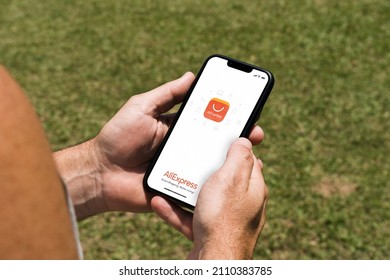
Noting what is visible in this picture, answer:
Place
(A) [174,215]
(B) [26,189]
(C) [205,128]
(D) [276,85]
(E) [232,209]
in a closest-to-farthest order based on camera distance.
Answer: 1. (B) [26,189]
2. (E) [232,209]
3. (A) [174,215]
4. (C) [205,128]
5. (D) [276,85]

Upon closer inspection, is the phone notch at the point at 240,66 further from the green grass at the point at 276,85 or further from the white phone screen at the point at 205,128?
the green grass at the point at 276,85

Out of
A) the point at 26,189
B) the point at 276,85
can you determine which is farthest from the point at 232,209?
the point at 276,85

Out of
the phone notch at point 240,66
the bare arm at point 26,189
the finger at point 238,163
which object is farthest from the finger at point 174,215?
the bare arm at point 26,189

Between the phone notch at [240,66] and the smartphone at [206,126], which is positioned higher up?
the phone notch at [240,66]

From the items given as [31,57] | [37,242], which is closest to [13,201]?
[37,242]

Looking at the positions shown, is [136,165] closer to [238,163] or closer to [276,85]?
[238,163]

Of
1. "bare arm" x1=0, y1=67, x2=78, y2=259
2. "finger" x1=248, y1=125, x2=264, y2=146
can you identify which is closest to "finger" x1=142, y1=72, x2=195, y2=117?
"finger" x1=248, y1=125, x2=264, y2=146

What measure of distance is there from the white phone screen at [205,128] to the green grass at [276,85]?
1.48 meters

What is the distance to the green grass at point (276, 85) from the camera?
4094mm

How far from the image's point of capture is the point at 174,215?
103 inches

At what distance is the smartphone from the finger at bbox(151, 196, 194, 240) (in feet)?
0.14

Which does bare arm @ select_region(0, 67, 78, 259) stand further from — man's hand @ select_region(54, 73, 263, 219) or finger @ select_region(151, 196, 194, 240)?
man's hand @ select_region(54, 73, 263, 219)

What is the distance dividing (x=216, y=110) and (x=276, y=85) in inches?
105
